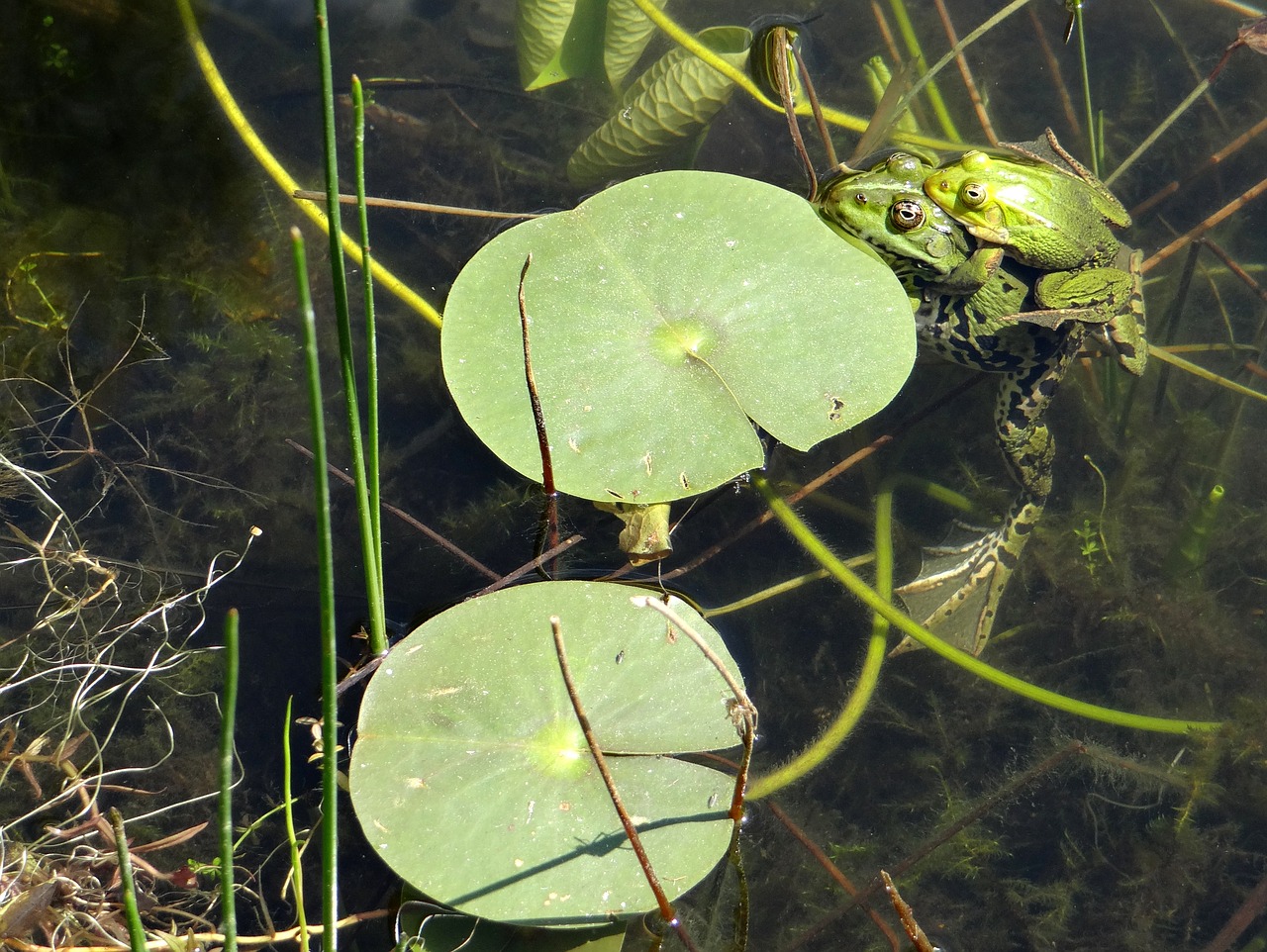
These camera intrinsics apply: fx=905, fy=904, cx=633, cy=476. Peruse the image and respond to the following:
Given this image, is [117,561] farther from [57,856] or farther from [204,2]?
[204,2]

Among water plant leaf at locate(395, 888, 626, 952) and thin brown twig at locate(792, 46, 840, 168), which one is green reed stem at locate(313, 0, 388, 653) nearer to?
water plant leaf at locate(395, 888, 626, 952)

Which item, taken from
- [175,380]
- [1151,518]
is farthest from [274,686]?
[1151,518]

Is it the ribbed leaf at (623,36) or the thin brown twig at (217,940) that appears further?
the ribbed leaf at (623,36)

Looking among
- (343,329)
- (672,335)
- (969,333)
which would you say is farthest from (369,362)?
(969,333)

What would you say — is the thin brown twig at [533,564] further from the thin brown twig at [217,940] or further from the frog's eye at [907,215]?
the frog's eye at [907,215]

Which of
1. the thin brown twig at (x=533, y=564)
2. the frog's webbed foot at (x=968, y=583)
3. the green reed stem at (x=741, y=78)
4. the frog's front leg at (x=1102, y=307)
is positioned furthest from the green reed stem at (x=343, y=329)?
the frog's front leg at (x=1102, y=307)

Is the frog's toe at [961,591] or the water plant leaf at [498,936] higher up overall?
the frog's toe at [961,591]
